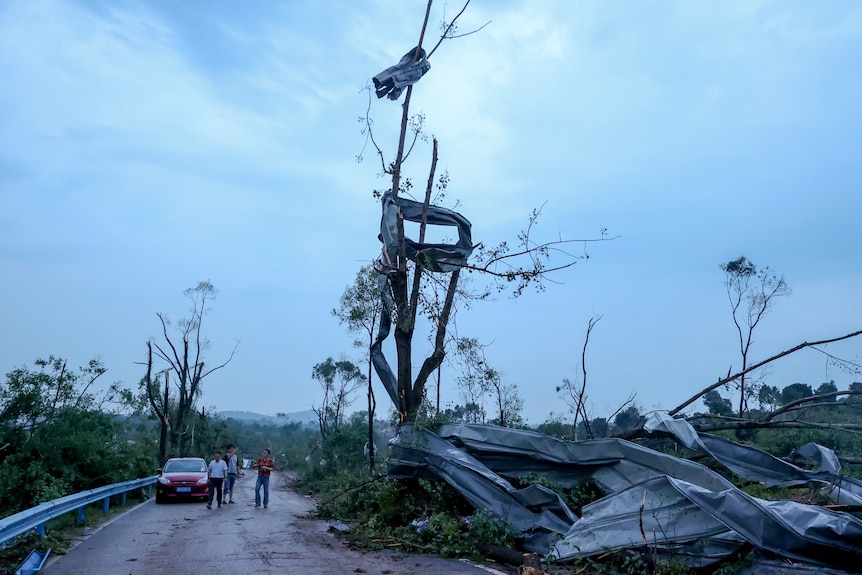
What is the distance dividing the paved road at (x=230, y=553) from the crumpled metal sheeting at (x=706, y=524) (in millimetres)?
1344

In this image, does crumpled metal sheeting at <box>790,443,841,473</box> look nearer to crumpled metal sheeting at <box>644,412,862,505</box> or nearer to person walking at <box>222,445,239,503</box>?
crumpled metal sheeting at <box>644,412,862,505</box>

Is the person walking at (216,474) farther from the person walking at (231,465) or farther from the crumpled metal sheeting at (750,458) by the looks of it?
the crumpled metal sheeting at (750,458)

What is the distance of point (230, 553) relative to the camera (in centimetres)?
1042

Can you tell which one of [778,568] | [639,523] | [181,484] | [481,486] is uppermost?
[481,486]

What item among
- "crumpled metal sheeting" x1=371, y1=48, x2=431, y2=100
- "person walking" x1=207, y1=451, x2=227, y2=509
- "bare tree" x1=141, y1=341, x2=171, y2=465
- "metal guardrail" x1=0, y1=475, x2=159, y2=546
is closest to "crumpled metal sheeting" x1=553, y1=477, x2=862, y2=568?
"metal guardrail" x1=0, y1=475, x2=159, y2=546

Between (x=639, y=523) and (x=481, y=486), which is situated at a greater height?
(x=481, y=486)

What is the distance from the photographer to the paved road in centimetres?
900

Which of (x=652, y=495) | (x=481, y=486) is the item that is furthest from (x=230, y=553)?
(x=652, y=495)

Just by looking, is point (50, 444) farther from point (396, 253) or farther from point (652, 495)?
point (652, 495)

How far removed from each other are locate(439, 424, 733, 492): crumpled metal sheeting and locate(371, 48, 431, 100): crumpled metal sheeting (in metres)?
7.52

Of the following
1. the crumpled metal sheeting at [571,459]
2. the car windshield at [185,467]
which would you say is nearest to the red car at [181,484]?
the car windshield at [185,467]

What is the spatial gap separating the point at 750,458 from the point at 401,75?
33.9 ft

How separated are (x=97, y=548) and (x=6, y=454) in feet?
25.4

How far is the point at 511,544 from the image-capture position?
32.9ft
